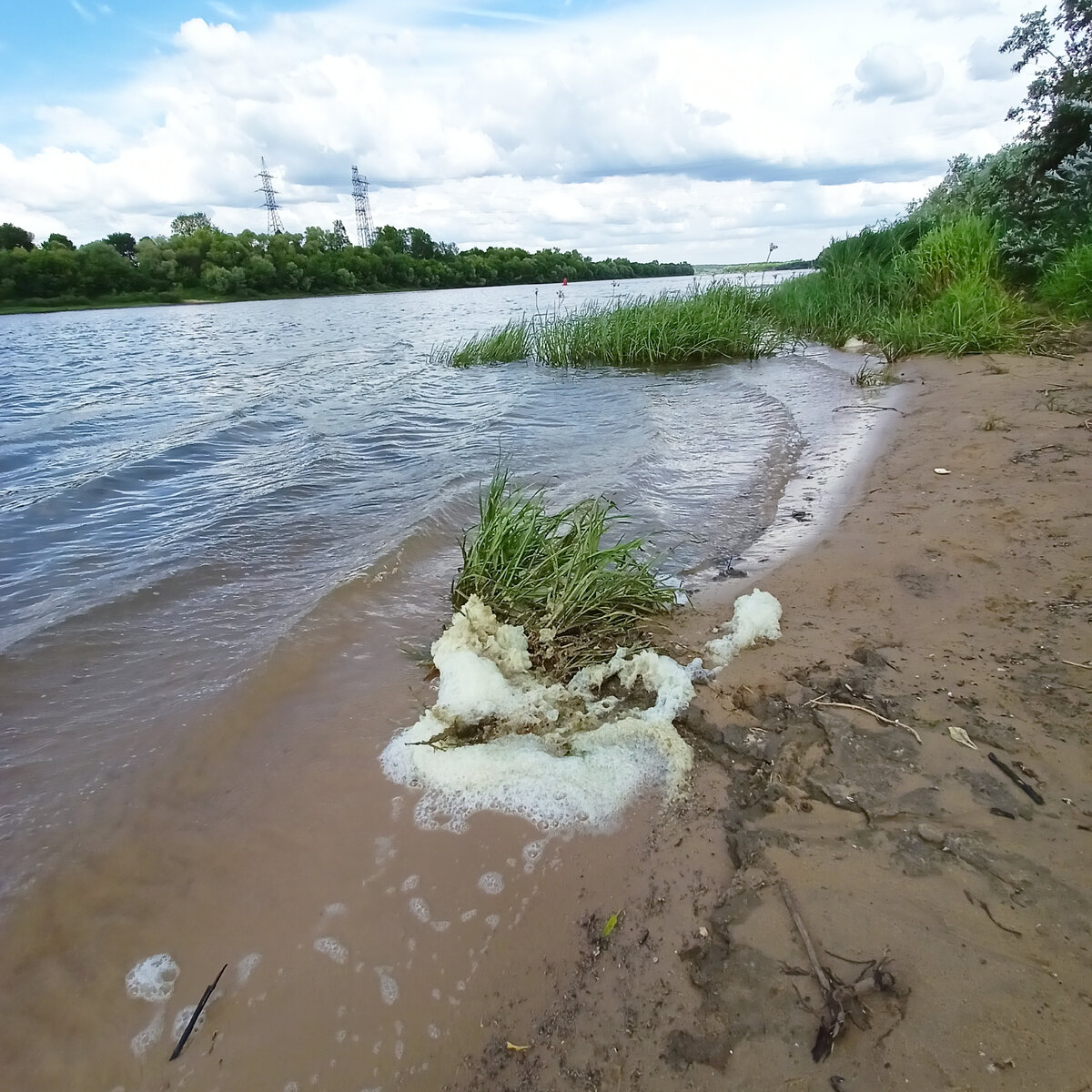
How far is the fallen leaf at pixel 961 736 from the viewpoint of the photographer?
2.57 metres

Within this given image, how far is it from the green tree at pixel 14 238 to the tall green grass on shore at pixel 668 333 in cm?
8005

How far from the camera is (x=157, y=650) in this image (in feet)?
14.2

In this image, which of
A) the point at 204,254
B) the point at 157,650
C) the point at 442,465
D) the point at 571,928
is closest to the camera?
the point at 571,928

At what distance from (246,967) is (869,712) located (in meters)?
2.64

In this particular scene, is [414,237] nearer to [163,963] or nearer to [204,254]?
[204,254]

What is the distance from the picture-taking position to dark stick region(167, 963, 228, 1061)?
77.8 inches

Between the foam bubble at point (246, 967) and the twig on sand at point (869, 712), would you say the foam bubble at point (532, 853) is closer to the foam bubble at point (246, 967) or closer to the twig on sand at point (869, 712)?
the foam bubble at point (246, 967)

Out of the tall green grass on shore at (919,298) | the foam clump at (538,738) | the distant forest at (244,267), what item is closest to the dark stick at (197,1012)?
the foam clump at (538,738)

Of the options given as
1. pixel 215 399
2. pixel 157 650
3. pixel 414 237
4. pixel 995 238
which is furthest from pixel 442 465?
pixel 414 237

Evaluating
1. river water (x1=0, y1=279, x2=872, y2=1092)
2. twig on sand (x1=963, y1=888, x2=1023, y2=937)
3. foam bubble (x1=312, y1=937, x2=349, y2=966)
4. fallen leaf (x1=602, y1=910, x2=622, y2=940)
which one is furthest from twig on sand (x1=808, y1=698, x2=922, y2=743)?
A: foam bubble (x1=312, y1=937, x2=349, y2=966)

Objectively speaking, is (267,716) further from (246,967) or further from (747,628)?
(747,628)

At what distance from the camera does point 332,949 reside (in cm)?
223

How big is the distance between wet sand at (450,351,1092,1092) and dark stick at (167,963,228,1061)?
0.90m

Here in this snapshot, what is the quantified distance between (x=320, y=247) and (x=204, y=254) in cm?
1692
